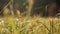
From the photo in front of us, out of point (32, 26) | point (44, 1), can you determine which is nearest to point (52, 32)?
point (32, 26)

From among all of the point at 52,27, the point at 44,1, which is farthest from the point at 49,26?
the point at 44,1

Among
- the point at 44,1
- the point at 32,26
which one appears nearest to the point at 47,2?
the point at 44,1

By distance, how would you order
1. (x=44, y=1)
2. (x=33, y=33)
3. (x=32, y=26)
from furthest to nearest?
(x=44, y=1)
(x=32, y=26)
(x=33, y=33)

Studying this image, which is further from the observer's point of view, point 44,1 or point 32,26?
point 44,1

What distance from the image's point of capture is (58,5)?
5.24 meters

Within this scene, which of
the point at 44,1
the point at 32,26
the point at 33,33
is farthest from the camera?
the point at 44,1

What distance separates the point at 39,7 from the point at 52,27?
4.32m

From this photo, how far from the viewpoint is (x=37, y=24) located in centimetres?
90

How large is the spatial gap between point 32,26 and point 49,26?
4.5 inches

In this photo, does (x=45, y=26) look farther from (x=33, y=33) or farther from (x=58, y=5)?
(x=58, y=5)

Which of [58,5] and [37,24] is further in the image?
[58,5]

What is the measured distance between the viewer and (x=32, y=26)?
38.5 inches

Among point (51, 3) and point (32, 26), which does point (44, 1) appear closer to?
point (51, 3)

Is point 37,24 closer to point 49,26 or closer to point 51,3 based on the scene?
point 49,26
